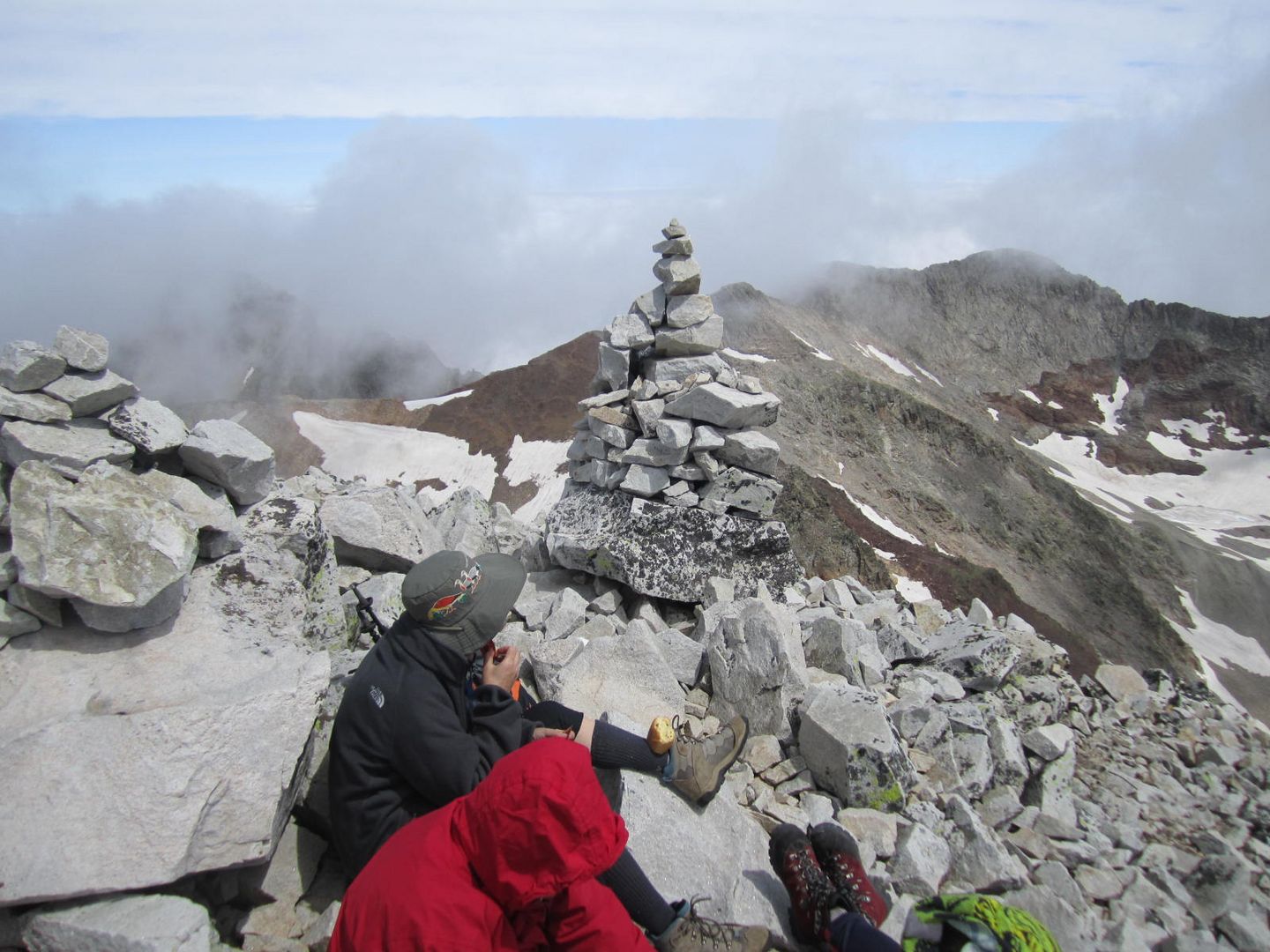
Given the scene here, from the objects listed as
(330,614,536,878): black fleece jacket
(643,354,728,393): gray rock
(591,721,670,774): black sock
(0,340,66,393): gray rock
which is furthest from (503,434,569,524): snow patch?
(330,614,536,878): black fleece jacket

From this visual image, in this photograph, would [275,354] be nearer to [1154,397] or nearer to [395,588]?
[395,588]

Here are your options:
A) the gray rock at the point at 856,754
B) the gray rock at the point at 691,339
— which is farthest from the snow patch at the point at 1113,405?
the gray rock at the point at 856,754

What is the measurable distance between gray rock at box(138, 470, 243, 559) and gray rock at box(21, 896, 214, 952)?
6.61 ft

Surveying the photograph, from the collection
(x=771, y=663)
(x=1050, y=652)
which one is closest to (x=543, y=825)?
(x=771, y=663)

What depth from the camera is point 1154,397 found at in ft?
291

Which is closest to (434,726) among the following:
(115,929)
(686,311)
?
(115,929)

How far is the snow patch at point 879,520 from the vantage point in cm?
3488

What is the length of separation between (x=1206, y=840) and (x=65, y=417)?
777 cm

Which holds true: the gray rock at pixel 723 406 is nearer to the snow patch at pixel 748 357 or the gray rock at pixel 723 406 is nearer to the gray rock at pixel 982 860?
the gray rock at pixel 982 860

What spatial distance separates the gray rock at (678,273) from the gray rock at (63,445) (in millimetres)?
5434

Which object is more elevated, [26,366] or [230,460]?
[26,366]

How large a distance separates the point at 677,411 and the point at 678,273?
156 cm

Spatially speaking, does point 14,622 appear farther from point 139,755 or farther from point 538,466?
point 538,466

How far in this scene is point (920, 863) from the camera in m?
4.25
